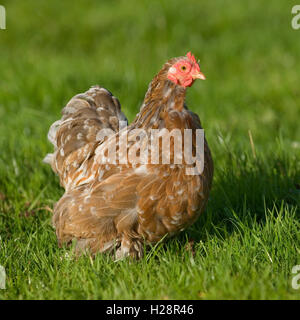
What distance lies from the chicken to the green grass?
0.59 feet

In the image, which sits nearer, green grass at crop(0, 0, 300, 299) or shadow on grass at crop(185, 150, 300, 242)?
green grass at crop(0, 0, 300, 299)

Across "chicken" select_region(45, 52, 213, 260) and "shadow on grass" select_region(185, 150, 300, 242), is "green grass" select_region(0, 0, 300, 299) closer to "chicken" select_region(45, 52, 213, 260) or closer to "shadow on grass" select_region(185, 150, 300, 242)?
"shadow on grass" select_region(185, 150, 300, 242)

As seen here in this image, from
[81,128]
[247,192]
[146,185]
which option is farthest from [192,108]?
[146,185]

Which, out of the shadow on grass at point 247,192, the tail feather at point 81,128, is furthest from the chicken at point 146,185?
the shadow on grass at point 247,192

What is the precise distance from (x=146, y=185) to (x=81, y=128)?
1.10m

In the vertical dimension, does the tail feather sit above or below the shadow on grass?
above

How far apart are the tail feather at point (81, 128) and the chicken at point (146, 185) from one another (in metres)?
0.41

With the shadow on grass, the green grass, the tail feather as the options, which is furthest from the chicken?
the shadow on grass

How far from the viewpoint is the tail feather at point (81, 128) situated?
3973mm

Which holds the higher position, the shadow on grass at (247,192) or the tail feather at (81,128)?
the tail feather at (81,128)

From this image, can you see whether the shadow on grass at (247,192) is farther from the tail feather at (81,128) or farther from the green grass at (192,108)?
the tail feather at (81,128)

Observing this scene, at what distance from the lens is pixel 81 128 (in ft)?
13.4

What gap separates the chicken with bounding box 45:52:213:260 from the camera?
3.23m

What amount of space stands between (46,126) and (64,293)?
10.3 feet
